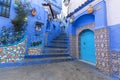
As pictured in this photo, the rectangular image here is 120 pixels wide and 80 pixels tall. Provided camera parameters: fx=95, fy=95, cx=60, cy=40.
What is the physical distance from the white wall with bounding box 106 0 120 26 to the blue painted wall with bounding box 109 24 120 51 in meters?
0.18

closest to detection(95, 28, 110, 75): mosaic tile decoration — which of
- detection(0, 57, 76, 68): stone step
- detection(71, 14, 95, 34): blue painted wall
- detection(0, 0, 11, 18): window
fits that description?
detection(71, 14, 95, 34): blue painted wall

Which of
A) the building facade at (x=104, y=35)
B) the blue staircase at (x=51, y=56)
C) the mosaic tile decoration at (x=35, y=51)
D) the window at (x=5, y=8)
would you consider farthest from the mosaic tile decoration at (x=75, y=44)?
the window at (x=5, y=8)

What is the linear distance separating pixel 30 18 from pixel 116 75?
5.92m

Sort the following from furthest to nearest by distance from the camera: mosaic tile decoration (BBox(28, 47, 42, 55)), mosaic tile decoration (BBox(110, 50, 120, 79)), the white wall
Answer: mosaic tile decoration (BBox(28, 47, 42, 55))
the white wall
mosaic tile decoration (BBox(110, 50, 120, 79))

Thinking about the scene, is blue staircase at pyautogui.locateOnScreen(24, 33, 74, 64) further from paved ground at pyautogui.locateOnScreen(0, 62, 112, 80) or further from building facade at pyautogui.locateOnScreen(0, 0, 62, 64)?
paved ground at pyautogui.locateOnScreen(0, 62, 112, 80)

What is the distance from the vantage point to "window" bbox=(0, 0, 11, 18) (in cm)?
499

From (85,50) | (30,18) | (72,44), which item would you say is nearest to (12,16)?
(30,18)

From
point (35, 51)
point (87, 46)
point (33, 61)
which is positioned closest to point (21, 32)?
point (35, 51)

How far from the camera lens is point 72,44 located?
6426 mm

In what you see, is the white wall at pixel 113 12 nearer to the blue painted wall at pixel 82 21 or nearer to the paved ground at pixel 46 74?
the blue painted wall at pixel 82 21

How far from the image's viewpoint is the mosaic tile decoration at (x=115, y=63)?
3.13m

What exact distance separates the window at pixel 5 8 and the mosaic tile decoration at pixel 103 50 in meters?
4.85

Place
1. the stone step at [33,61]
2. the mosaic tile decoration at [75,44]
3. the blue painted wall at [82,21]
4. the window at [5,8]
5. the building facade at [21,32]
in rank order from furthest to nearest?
1. the mosaic tile decoration at [75,44]
2. the window at [5,8]
3. the blue painted wall at [82,21]
4. the building facade at [21,32]
5. the stone step at [33,61]

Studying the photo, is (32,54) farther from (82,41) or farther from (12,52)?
(82,41)
